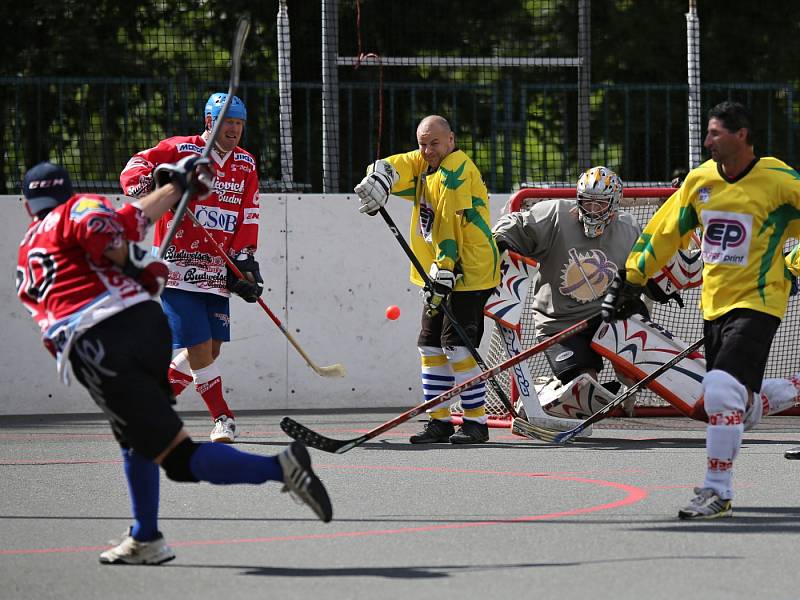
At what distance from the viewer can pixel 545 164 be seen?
10.7m

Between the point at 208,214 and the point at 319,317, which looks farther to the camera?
the point at 319,317

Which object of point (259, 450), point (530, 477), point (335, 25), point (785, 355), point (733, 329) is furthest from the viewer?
point (335, 25)

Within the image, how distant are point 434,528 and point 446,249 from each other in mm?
2526

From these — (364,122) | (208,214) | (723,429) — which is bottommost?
(723,429)

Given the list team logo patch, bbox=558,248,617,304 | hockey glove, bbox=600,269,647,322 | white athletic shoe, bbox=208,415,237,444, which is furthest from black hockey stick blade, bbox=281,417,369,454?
team logo patch, bbox=558,248,617,304

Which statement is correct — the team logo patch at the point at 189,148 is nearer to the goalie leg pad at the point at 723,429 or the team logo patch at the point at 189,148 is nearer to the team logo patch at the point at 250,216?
the team logo patch at the point at 250,216

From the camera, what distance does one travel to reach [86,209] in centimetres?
436

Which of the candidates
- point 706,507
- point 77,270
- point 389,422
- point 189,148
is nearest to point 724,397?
point 706,507

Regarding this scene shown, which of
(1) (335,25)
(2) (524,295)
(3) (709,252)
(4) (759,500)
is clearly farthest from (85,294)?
(1) (335,25)

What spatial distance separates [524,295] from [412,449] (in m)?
1.31

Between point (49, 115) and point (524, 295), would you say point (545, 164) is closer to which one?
point (524, 295)

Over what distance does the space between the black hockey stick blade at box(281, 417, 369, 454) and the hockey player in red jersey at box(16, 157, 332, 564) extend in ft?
4.91

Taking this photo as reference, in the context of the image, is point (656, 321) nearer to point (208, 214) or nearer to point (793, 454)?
point (793, 454)

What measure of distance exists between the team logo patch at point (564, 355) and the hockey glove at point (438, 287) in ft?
2.74
